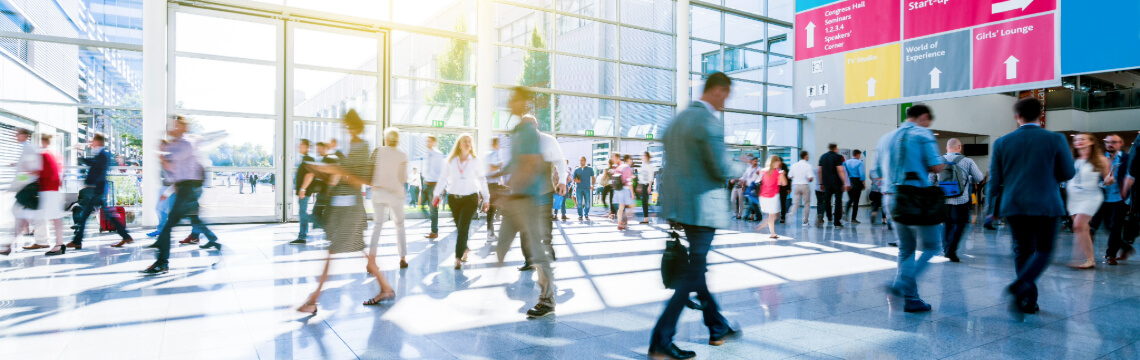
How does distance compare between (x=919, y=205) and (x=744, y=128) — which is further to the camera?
(x=744, y=128)

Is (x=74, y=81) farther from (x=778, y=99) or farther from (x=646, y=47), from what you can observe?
(x=778, y=99)

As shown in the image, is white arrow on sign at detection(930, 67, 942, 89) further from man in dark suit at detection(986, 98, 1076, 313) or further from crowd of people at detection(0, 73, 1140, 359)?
man in dark suit at detection(986, 98, 1076, 313)

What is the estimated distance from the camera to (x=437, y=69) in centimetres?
1334

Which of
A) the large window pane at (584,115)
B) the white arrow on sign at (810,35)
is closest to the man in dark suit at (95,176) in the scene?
the large window pane at (584,115)

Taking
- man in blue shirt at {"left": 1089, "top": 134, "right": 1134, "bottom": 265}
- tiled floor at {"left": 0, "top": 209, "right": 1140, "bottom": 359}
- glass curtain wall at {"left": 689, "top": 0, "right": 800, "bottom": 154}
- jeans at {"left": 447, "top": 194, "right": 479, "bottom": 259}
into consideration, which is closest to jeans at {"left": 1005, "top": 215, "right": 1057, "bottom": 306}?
tiled floor at {"left": 0, "top": 209, "right": 1140, "bottom": 359}

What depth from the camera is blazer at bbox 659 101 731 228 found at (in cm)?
301

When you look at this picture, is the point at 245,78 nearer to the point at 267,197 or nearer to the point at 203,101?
the point at 203,101

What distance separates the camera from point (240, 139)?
38.3ft

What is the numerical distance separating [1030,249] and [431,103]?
1124 cm

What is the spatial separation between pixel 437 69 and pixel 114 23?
573cm

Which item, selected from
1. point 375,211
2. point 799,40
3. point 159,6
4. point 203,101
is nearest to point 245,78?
point 203,101

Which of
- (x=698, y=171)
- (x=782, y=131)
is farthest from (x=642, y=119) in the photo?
(x=698, y=171)

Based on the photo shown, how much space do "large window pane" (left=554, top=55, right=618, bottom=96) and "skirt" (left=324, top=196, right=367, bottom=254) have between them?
10.9 metres

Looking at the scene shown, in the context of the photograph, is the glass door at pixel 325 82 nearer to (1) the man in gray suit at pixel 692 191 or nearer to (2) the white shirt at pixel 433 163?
(2) the white shirt at pixel 433 163
